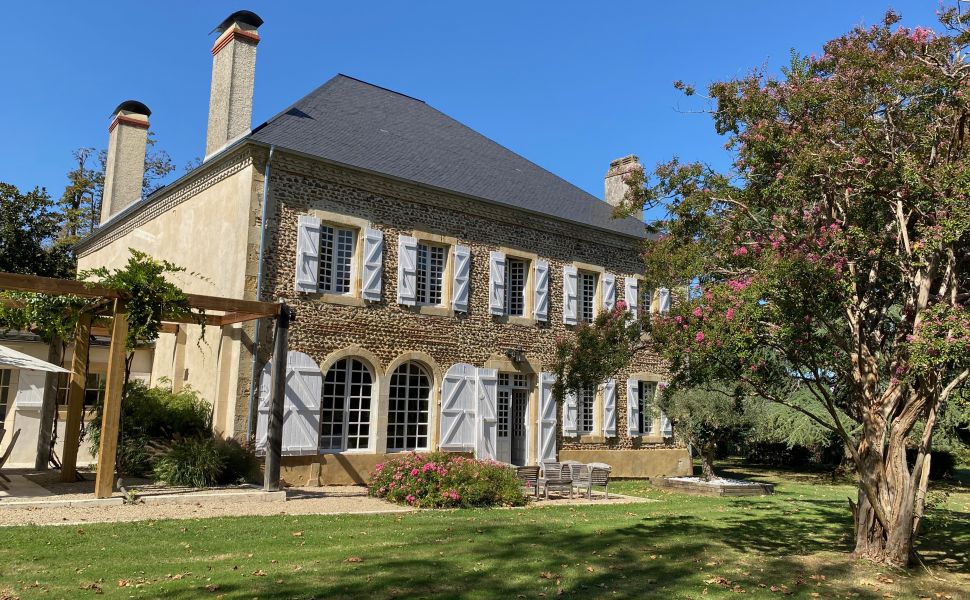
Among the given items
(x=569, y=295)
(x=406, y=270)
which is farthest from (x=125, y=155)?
(x=569, y=295)

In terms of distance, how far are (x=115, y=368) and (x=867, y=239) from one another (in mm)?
9049

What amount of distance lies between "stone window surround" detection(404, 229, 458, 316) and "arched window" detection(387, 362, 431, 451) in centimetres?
116

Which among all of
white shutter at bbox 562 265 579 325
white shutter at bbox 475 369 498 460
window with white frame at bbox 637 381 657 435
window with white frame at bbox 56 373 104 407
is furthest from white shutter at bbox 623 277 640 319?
window with white frame at bbox 56 373 104 407

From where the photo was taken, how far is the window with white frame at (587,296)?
700 inches

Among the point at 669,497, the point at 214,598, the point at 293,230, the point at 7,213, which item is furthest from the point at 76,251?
the point at 214,598

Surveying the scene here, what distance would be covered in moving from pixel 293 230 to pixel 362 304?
6.05 ft

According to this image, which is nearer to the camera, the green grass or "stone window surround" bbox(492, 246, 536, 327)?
the green grass

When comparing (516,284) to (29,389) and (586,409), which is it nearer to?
(586,409)

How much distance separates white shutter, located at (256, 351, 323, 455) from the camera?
12.5 meters

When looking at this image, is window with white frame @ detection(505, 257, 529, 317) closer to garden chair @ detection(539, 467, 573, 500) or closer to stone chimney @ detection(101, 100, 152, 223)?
garden chair @ detection(539, 467, 573, 500)

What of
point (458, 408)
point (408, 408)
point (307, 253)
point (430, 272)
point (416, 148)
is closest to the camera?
point (307, 253)

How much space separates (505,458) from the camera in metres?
16.0

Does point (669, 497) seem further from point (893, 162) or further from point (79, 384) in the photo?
point (79, 384)

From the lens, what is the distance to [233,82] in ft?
46.0
